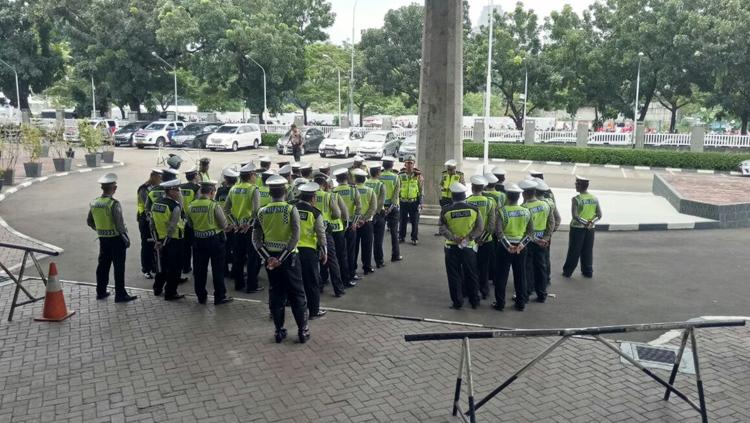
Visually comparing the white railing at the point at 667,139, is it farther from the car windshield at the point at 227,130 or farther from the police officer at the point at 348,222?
the police officer at the point at 348,222

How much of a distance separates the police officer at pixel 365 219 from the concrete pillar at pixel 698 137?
2758cm

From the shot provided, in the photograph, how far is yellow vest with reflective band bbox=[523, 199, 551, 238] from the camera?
865cm

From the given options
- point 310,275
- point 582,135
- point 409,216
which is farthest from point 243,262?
point 582,135

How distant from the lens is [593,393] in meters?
6.05

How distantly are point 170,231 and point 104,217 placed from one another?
2.89 ft

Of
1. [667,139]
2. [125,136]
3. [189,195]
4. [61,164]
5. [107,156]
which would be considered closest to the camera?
[189,195]

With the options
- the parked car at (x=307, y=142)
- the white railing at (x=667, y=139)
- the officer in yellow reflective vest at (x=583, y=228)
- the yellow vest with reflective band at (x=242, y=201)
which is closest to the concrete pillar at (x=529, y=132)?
the white railing at (x=667, y=139)

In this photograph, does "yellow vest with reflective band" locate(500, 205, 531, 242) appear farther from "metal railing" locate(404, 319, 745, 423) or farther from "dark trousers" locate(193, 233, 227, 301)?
"dark trousers" locate(193, 233, 227, 301)

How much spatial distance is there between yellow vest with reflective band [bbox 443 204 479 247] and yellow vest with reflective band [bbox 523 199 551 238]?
96 cm

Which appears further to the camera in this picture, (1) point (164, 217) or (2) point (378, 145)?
(2) point (378, 145)

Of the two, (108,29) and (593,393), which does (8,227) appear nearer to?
(593,393)

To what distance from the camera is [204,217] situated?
815cm

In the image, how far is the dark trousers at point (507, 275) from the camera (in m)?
8.43

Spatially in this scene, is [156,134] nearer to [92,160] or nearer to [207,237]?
[92,160]
